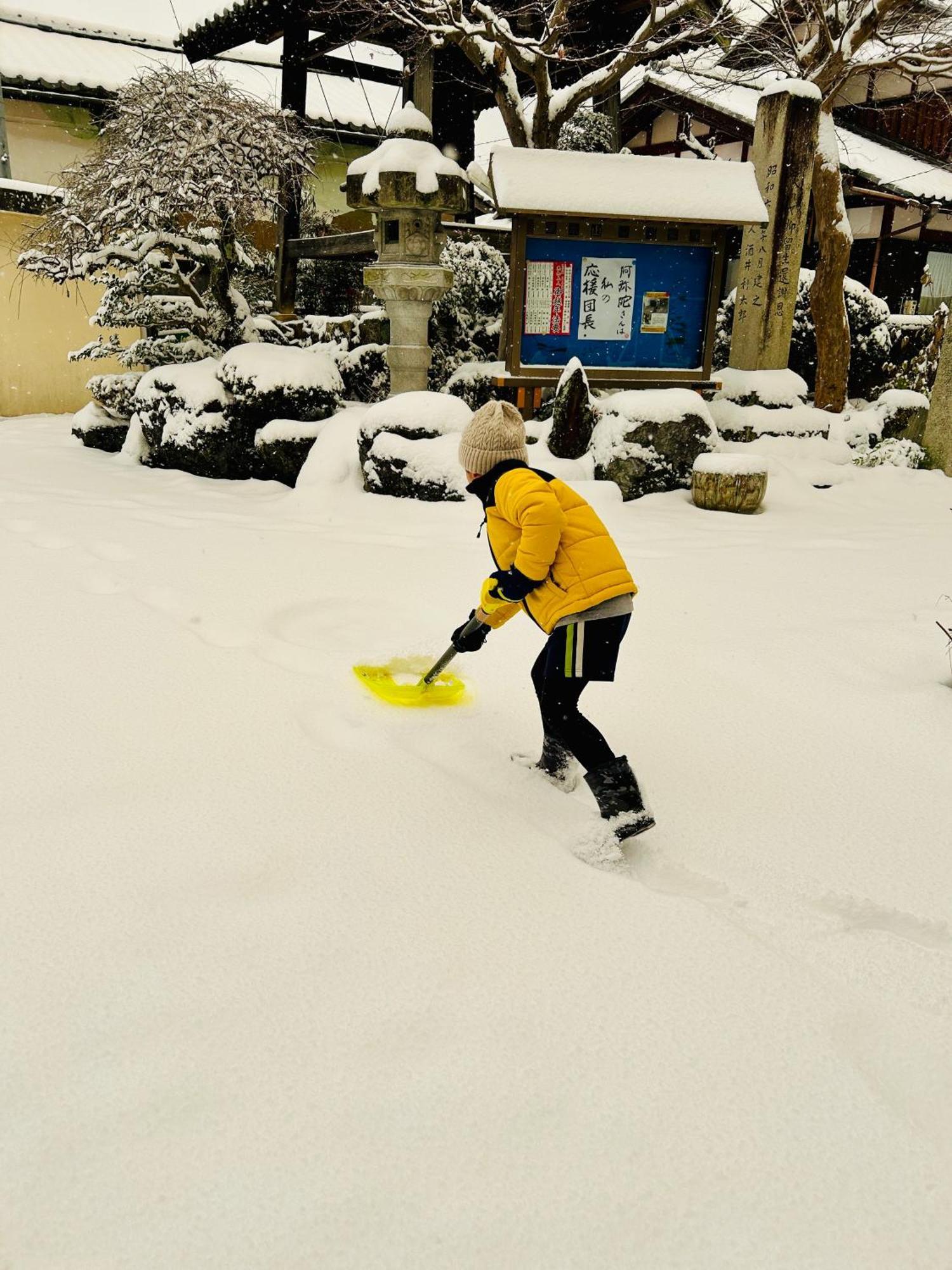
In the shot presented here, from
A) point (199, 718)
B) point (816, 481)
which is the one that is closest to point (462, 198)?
point (816, 481)

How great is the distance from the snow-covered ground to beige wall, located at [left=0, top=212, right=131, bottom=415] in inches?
350

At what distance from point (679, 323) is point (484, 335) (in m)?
2.82

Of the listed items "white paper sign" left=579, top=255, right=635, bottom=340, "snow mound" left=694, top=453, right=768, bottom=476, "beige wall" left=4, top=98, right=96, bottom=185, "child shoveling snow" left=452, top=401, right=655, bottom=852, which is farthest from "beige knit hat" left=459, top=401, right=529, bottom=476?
"beige wall" left=4, top=98, right=96, bottom=185

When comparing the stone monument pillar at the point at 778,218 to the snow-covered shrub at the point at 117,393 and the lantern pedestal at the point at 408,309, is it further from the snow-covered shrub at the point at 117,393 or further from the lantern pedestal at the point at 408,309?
the snow-covered shrub at the point at 117,393

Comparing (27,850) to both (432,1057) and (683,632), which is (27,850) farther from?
(683,632)

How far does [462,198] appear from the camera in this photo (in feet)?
21.8

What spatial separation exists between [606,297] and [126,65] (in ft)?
29.7

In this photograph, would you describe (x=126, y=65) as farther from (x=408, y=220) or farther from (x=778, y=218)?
(x=778, y=218)

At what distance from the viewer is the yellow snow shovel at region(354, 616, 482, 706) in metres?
2.99

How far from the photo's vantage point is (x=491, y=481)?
7.75 ft

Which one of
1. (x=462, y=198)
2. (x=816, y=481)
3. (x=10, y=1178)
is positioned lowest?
(x=10, y=1178)

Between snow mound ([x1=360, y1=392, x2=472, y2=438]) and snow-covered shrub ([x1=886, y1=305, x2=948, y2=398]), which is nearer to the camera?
snow mound ([x1=360, y1=392, x2=472, y2=438])

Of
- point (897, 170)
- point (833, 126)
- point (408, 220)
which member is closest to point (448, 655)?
point (408, 220)

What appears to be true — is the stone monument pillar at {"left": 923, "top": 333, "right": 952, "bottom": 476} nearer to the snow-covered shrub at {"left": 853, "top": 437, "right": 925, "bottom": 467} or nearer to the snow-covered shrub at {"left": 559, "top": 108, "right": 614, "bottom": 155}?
the snow-covered shrub at {"left": 853, "top": 437, "right": 925, "bottom": 467}
